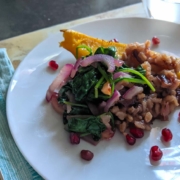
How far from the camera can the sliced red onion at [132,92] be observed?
1632 mm

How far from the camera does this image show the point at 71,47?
6.34 feet

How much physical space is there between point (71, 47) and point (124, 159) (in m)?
0.74

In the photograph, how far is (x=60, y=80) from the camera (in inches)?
69.9

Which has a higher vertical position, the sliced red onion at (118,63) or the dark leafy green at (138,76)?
the sliced red onion at (118,63)

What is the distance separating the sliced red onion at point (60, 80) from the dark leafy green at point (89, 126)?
239 millimetres

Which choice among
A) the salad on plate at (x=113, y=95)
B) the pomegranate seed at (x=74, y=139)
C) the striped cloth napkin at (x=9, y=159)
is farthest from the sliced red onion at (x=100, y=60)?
the striped cloth napkin at (x=9, y=159)

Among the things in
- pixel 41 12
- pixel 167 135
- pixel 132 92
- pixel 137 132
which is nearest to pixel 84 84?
pixel 132 92

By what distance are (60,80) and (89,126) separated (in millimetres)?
328

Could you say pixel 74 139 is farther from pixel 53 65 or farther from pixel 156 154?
pixel 53 65

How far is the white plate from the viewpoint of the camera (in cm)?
145

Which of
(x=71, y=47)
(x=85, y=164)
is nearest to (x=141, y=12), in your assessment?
(x=71, y=47)

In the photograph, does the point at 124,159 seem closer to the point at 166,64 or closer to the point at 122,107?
the point at 122,107

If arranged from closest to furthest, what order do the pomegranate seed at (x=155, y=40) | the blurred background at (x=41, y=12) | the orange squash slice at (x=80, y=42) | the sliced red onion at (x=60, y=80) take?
the sliced red onion at (x=60, y=80) → the orange squash slice at (x=80, y=42) → the pomegranate seed at (x=155, y=40) → the blurred background at (x=41, y=12)

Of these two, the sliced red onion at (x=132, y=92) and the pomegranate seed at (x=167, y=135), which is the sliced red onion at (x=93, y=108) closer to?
the sliced red onion at (x=132, y=92)
